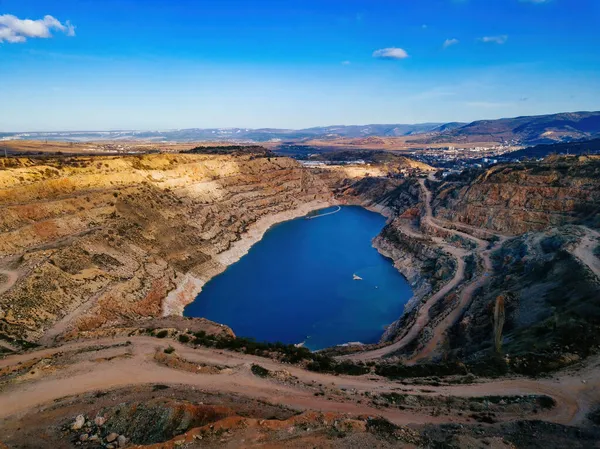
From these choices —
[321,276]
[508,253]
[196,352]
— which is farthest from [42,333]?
[508,253]

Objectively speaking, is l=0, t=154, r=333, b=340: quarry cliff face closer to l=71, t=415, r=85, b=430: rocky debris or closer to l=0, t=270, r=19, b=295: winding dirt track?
l=0, t=270, r=19, b=295: winding dirt track

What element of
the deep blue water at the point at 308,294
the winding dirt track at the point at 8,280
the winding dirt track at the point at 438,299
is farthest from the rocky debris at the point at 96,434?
the deep blue water at the point at 308,294

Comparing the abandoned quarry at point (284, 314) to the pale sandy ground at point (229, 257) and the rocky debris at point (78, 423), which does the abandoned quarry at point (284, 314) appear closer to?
the rocky debris at point (78, 423)

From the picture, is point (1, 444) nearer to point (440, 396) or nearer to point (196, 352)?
point (196, 352)

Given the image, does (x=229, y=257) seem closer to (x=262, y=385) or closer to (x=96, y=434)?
(x=262, y=385)

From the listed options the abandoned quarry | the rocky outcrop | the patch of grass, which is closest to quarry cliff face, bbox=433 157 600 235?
the abandoned quarry

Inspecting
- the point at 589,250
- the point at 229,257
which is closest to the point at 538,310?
the point at 589,250
